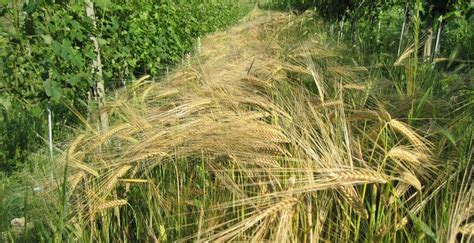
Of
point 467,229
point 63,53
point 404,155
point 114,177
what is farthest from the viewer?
point 63,53

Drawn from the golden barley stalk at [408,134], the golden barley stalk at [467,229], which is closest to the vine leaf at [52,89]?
the golden barley stalk at [408,134]

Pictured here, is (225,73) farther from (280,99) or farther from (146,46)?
(146,46)

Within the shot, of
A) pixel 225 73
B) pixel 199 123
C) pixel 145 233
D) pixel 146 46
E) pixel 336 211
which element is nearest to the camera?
pixel 336 211

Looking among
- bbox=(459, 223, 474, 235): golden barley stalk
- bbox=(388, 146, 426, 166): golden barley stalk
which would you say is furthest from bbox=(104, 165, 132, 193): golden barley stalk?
bbox=(459, 223, 474, 235): golden barley stalk

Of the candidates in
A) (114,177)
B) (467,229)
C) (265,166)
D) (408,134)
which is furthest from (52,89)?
(467,229)

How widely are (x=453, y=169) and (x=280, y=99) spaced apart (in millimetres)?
687

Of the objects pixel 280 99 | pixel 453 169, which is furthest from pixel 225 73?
pixel 453 169

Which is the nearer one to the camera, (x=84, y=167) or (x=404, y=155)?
(x=404, y=155)

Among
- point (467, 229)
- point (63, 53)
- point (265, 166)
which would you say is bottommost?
point (467, 229)

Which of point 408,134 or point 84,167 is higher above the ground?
point 408,134

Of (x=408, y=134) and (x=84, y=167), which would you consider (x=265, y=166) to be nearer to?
(x=408, y=134)

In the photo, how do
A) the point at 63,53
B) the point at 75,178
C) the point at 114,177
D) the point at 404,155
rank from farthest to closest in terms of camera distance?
the point at 63,53 → the point at 75,178 → the point at 114,177 → the point at 404,155

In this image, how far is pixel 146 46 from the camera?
14.9 ft

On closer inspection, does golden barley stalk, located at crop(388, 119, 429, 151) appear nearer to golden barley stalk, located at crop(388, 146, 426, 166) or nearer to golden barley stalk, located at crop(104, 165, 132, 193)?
golden barley stalk, located at crop(388, 146, 426, 166)
